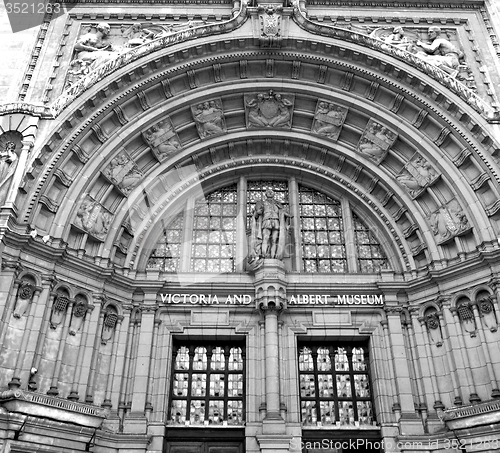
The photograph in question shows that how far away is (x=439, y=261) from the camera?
54.8ft

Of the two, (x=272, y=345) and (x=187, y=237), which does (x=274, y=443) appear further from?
(x=187, y=237)

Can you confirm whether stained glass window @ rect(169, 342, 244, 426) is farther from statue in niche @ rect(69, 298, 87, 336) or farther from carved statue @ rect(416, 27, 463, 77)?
carved statue @ rect(416, 27, 463, 77)

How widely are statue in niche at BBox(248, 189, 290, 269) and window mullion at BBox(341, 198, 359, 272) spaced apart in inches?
93.7

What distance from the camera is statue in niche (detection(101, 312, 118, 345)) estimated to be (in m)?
16.0

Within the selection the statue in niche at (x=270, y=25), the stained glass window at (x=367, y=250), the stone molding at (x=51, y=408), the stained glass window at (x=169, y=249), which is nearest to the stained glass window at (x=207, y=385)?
the stone molding at (x=51, y=408)

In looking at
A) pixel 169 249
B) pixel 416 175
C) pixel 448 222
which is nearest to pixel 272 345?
pixel 169 249

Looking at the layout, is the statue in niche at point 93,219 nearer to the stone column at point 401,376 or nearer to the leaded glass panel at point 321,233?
the leaded glass panel at point 321,233

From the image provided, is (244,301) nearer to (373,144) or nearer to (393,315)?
(393,315)

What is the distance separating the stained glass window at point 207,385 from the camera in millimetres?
16109

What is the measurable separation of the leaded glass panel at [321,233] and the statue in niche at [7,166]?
413 inches

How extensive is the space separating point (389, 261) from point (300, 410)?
648 centimetres

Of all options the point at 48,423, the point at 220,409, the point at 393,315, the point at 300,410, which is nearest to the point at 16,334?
the point at 48,423

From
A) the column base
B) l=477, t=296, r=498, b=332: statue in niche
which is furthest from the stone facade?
l=477, t=296, r=498, b=332: statue in niche

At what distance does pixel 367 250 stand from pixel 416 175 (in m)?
3.37
